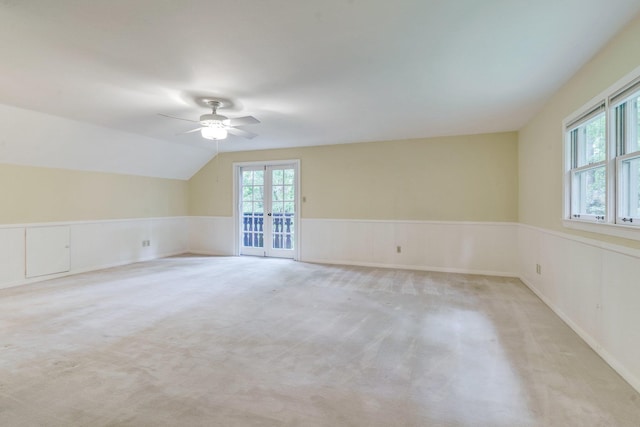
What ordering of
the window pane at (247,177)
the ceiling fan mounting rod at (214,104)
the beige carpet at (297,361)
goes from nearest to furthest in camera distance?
the beige carpet at (297,361), the ceiling fan mounting rod at (214,104), the window pane at (247,177)

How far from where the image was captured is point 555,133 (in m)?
3.34

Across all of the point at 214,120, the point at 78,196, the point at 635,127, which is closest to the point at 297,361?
the point at 214,120

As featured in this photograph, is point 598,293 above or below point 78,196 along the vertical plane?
below

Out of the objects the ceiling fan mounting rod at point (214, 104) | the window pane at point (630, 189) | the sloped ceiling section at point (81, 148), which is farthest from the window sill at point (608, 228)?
the sloped ceiling section at point (81, 148)

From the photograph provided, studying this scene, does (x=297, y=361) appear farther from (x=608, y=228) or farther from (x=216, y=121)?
(x=216, y=121)

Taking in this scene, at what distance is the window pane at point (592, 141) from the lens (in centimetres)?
254

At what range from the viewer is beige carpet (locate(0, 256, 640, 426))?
1698 millimetres

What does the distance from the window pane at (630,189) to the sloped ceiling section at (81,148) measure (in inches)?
236

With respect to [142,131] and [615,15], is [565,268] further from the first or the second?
[142,131]

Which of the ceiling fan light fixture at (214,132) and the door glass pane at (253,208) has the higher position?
the ceiling fan light fixture at (214,132)

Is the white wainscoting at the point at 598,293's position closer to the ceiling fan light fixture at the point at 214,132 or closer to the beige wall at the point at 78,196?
the ceiling fan light fixture at the point at 214,132

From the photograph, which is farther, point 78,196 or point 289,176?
point 289,176

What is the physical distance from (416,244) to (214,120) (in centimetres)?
386

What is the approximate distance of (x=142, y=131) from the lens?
15.7 feet
